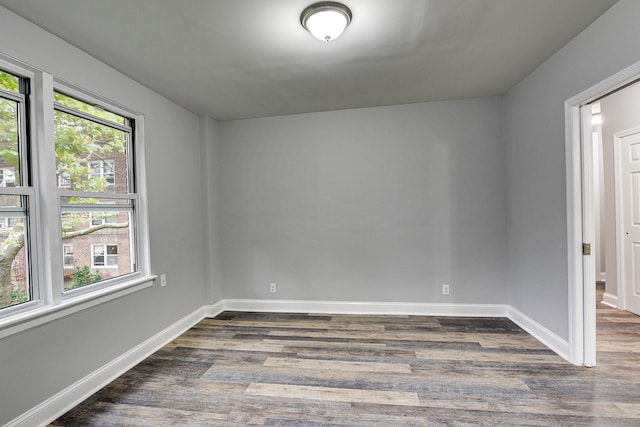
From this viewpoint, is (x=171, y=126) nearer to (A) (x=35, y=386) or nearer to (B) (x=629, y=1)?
(A) (x=35, y=386)

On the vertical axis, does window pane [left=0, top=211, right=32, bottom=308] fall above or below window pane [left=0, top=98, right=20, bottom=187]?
below

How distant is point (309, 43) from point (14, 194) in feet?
6.95

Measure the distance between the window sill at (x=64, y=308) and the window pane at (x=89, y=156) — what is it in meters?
0.80

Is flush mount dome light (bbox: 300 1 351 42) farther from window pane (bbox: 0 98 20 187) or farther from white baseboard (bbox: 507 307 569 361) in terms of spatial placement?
white baseboard (bbox: 507 307 569 361)

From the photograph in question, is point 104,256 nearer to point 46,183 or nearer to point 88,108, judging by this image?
point 46,183

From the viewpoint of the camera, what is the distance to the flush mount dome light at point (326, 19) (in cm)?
180

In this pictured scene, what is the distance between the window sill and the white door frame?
3575mm

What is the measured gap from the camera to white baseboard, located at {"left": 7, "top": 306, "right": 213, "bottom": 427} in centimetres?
186

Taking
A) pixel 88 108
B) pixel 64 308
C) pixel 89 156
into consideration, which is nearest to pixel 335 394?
pixel 64 308

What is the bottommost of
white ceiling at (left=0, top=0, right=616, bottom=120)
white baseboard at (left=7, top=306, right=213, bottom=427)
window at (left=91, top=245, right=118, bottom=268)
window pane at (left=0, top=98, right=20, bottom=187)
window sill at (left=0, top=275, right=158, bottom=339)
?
white baseboard at (left=7, top=306, right=213, bottom=427)

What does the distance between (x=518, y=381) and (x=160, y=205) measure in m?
3.39

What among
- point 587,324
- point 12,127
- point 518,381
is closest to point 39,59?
point 12,127

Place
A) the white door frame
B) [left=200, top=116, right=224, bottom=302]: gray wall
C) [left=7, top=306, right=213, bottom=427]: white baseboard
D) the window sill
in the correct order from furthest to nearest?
[left=200, top=116, right=224, bottom=302]: gray wall → the white door frame → [left=7, top=306, right=213, bottom=427]: white baseboard → the window sill

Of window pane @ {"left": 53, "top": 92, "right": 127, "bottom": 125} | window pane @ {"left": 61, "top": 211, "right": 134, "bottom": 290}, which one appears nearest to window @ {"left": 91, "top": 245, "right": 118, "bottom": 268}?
window pane @ {"left": 61, "top": 211, "right": 134, "bottom": 290}
